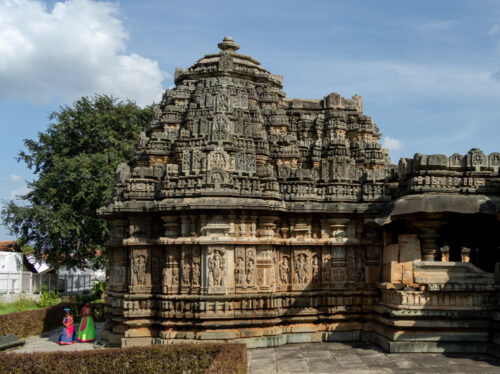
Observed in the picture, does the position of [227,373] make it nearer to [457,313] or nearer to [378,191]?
[457,313]

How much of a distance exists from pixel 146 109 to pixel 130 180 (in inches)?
824

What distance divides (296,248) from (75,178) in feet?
66.2

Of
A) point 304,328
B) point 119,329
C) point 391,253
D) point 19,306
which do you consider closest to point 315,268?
point 304,328

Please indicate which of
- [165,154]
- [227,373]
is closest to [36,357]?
[227,373]

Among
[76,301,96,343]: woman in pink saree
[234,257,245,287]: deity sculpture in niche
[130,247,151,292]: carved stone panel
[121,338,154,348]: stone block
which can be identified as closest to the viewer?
[234,257,245,287]: deity sculpture in niche

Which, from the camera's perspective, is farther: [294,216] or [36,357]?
[294,216]

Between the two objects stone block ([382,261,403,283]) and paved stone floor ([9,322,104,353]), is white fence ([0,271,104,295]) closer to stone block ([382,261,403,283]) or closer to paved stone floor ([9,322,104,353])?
paved stone floor ([9,322,104,353])

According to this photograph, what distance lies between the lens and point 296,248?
14008 millimetres

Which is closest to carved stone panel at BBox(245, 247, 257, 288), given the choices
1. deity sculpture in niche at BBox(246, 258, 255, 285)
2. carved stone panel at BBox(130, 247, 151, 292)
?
deity sculpture in niche at BBox(246, 258, 255, 285)

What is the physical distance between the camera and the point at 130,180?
47.0ft

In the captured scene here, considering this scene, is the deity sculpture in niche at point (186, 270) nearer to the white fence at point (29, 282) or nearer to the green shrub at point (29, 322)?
the green shrub at point (29, 322)

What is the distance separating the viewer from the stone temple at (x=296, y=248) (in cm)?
1206

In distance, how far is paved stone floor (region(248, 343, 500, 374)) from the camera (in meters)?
10.5

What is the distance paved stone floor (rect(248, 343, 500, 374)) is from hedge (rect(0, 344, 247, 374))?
1233 mm
